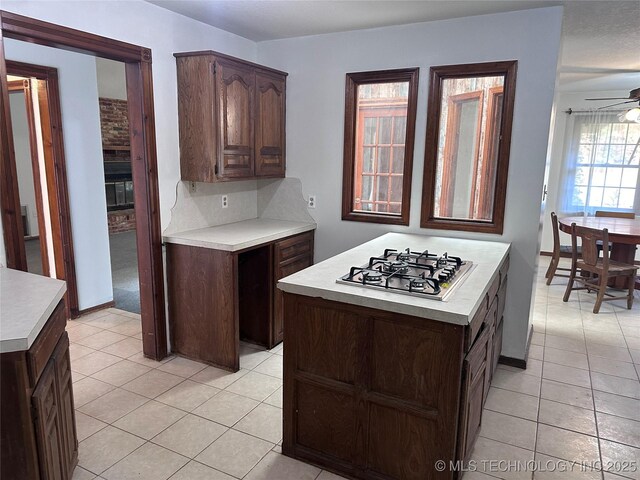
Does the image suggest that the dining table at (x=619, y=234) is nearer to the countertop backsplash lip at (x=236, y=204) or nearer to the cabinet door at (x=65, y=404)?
the countertop backsplash lip at (x=236, y=204)

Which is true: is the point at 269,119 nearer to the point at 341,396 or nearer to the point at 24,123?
the point at 341,396

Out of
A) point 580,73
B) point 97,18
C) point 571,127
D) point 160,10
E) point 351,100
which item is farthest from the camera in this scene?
point 571,127

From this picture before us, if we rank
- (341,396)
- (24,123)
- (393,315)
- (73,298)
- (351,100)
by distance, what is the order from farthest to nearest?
(24,123)
(73,298)
(351,100)
(341,396)
(393,315)

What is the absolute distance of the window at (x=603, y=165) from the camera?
6094 mm

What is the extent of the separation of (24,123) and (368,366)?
752 centimetres

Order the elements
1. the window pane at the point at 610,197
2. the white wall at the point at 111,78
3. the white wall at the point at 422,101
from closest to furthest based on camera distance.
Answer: the white wall at the point at 422,101 < the white wall at the point at 111,78 < the window pane at the point at 610,197

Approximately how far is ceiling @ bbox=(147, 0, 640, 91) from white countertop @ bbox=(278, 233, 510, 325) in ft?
5.06

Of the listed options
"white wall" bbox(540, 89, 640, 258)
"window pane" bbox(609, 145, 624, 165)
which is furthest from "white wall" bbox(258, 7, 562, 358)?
"window pane" bbox(609, 145, 624, 165)

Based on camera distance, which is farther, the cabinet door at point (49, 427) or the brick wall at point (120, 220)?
the brick wall at point (120, 220)

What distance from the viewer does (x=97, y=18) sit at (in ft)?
8.27

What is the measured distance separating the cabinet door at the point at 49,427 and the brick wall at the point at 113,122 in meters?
6.86

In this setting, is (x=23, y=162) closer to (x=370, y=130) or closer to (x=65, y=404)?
(x=370, y=130)

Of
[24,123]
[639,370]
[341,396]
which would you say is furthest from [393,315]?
[24,123]

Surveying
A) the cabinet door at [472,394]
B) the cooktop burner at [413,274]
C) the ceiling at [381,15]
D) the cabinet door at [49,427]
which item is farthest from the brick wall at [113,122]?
the cabinet door at [472,394]
